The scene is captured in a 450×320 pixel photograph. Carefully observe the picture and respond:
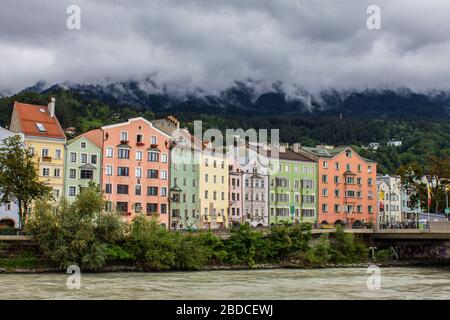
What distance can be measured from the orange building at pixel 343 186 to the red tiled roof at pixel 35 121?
5477cm

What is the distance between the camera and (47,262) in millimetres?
73188

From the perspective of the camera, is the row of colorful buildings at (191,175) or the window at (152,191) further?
the window at (152,191)

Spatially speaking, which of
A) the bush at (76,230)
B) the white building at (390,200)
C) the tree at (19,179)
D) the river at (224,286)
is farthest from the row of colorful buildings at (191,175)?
the river at (224,286)

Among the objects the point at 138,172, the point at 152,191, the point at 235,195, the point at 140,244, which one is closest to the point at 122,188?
the point at 138,172

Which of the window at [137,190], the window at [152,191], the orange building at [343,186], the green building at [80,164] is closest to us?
the green building at [80,164]

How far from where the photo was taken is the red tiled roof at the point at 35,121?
9475cm

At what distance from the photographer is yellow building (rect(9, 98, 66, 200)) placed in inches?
3713

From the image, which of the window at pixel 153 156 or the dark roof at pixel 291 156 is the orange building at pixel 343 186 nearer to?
the dark roof at pixel 291 156

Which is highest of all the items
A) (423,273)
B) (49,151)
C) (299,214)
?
(49,151)

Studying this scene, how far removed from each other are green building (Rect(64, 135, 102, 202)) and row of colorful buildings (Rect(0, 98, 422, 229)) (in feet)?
0.48

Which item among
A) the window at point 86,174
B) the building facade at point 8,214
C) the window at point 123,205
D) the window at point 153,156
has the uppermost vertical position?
the window at point 153,156
